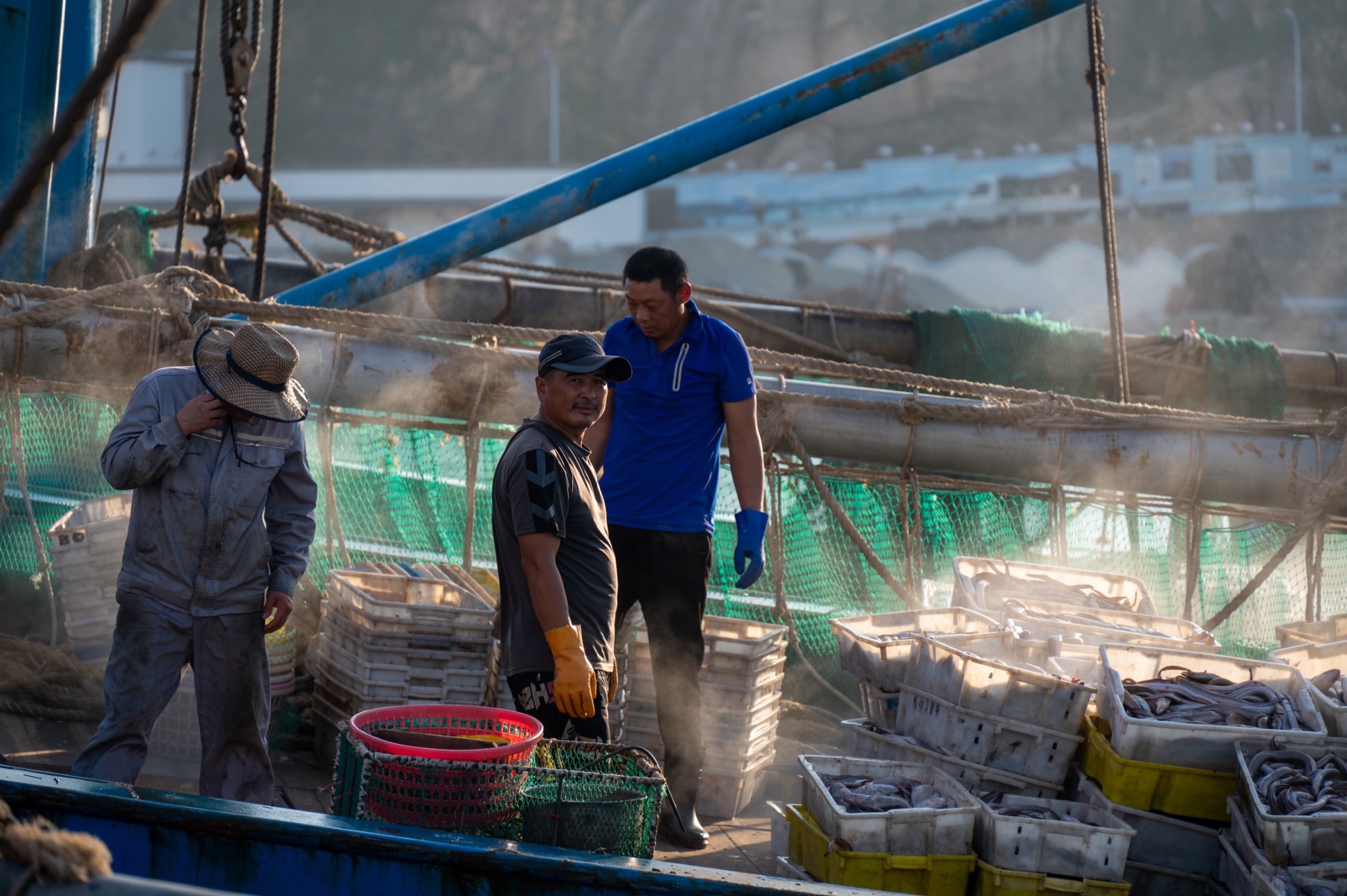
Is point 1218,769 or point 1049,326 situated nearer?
point 1218,769

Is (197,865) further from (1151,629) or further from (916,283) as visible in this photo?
(916,283)

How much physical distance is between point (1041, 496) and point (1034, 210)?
42243 mm

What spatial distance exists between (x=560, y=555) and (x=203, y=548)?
1090mm

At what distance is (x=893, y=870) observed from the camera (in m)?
3.69

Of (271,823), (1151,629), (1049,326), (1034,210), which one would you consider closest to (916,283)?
(1034,210)

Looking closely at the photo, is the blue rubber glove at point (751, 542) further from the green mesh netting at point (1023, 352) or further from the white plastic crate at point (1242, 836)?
the green mesh netting at point (1023, 352)

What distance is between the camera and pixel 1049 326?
8984 mm

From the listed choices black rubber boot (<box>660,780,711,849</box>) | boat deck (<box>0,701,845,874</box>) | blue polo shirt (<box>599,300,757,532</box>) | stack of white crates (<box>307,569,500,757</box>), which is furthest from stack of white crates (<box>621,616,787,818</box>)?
blue polo shirt (<box>599,300,757,532</box>)

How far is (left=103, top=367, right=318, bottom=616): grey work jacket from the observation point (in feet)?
11.9

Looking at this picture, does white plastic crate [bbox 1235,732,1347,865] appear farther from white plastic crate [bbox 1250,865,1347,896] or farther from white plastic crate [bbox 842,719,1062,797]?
white plastic crate [bbox 842,719,1062,797]

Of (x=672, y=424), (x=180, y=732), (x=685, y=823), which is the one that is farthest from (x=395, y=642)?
(x=672, y=424)

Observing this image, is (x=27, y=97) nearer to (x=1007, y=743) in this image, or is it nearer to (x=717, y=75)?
(x=1007, y=743)

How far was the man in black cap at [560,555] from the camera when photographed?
3.32 m

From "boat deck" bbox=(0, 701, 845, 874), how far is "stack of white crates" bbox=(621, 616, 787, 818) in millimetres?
122
